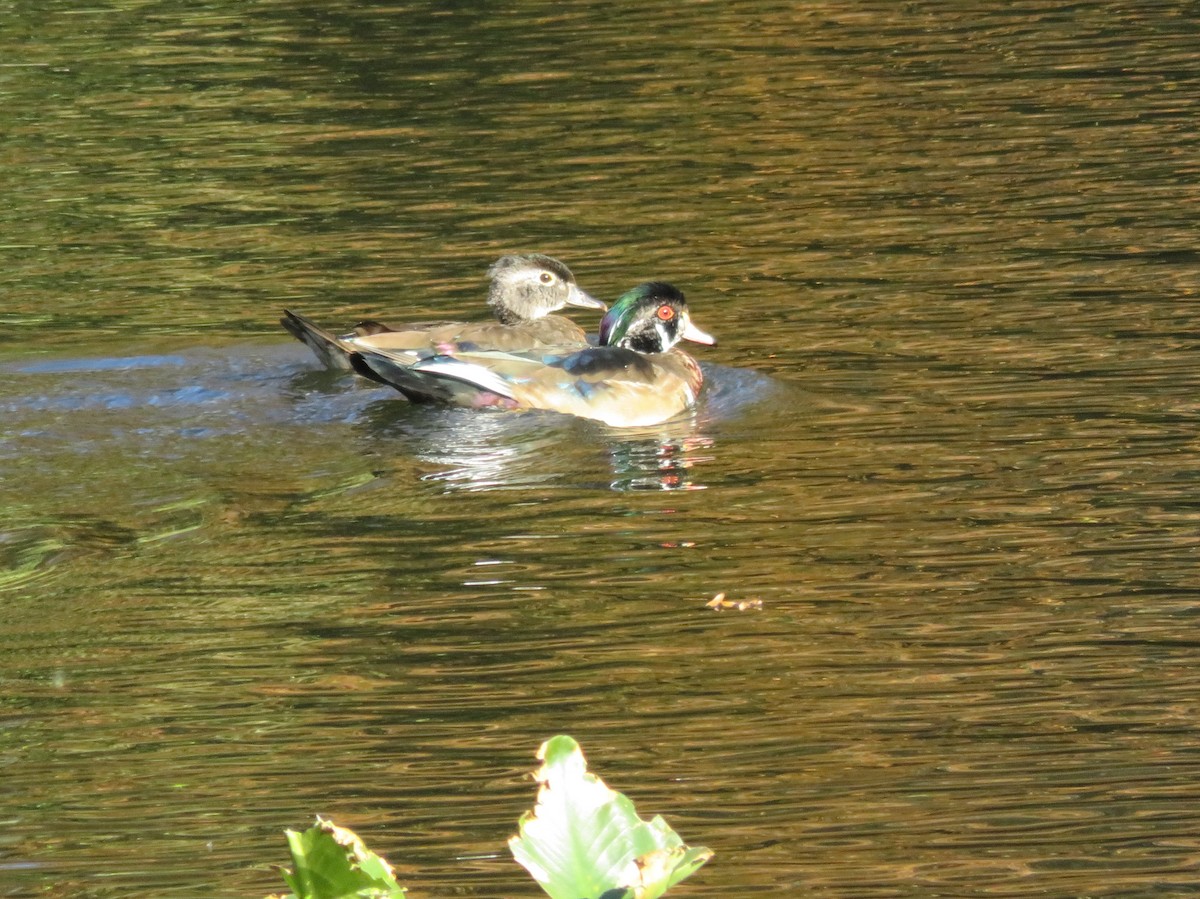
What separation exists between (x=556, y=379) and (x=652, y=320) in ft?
2.72

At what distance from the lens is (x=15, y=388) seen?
10.8 metres

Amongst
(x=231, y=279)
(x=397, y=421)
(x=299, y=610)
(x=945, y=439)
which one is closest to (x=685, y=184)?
(x=231, y=279)

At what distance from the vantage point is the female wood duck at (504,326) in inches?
391

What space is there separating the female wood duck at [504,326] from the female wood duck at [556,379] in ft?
0.26

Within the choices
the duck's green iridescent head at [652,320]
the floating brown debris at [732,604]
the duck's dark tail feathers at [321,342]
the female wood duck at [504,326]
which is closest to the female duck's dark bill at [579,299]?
the female wood duck at [504,326]

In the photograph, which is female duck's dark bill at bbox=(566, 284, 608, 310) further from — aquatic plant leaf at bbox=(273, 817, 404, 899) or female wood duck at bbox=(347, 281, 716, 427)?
aquatic plant leaf at bbox=(273, 817, 404, 899)

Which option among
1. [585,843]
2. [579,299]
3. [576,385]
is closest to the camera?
[585,843]

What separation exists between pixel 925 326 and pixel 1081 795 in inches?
232

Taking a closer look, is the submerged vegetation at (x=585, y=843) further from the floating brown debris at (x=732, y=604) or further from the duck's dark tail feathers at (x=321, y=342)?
the duck's dark tail feathers at (x=321, y=342)

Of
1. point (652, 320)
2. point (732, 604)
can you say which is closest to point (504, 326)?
point (652, 320)

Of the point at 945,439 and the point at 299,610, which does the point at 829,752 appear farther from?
the point at 945,439

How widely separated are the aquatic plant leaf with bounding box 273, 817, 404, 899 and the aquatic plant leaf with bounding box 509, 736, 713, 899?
0.19 m

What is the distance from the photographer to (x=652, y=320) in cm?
1066

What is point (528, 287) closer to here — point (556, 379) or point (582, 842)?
point (556, 379)
